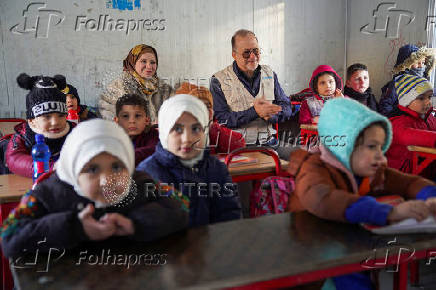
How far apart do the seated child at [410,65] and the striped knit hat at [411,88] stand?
211 cm

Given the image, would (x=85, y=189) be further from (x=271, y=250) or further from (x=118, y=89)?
(x=118, y=89)

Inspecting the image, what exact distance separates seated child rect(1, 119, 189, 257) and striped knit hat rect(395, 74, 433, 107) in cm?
255

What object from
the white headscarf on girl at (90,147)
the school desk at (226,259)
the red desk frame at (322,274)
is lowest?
the red desk frame at (322,274)

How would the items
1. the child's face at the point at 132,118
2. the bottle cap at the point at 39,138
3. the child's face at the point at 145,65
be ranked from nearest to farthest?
1. the bottle cap at the point at 39,138
2. the child's face at the point at 132,118
3. the child's face at the point at 145,65

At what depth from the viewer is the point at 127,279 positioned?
873 millimetres

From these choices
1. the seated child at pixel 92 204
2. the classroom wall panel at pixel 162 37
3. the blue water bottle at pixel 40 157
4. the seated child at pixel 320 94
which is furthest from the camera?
the classroom wall panel at pixel 162 37

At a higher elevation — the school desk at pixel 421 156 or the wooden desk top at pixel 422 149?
the wooden desk top at pixel 422 149

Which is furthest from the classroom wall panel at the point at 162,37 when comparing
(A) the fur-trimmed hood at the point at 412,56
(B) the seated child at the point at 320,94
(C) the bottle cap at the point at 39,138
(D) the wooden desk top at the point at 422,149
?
(D) the wooden desk top at the point at 422,149

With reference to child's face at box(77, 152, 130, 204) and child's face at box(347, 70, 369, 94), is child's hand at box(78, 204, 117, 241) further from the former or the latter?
child's face at box(347, 70, 369, 94)

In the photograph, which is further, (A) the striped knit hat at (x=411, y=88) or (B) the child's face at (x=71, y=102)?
(B) the child's face at (x=71, y=102)

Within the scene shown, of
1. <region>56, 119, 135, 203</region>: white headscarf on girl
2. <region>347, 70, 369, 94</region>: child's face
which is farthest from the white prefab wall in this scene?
<region>56, 119, 135, 203</region>: white headscarf on girl

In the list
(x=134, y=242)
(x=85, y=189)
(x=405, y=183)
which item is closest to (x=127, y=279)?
(x=134, y=242)

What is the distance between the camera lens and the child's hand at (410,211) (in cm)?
110

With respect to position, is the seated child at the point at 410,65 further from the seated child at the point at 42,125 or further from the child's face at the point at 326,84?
the seated child at the point at 42,125
